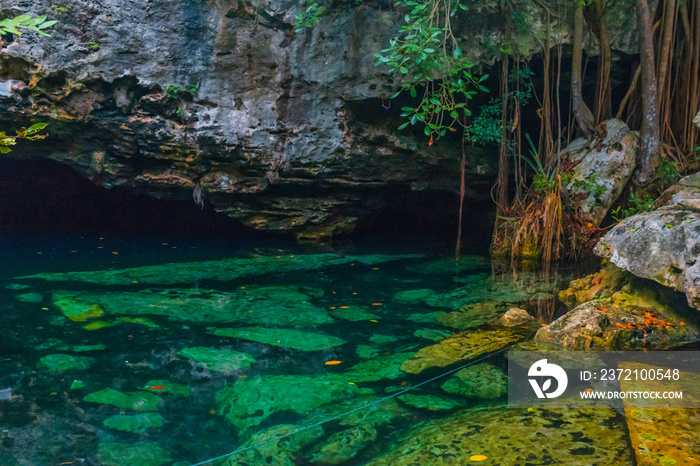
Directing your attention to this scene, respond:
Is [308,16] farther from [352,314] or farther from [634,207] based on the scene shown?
[634,207]

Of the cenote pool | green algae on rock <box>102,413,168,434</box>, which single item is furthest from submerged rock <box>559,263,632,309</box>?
green algae on rock <box>102,413,168,434</box>

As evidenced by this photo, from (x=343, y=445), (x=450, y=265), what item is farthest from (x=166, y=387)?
(x=450, y=265)

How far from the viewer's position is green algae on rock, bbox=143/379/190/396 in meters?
2.69

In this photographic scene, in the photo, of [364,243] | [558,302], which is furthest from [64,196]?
[558,302]

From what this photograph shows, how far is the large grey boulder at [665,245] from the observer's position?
113 inches

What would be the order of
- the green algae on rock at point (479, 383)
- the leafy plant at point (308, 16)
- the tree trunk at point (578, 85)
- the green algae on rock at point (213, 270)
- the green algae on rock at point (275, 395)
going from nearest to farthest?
the green algae on rock at point (275, 395), the green algae on rock at point (479, 383), the green algae on rock at point (213, 270), the tree trunk at point (578, 85), the leafy plant at point (308, 16)

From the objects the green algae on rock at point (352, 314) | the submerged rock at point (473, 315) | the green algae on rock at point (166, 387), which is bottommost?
the green algae on rock at point (166, 387)

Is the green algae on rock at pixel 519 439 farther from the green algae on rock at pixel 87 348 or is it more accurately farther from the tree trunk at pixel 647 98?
the tree trunk at pixel 647 98

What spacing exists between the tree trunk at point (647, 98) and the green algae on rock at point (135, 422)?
5.09m

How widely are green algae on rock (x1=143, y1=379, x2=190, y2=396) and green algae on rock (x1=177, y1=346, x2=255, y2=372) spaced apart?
0.26 meters

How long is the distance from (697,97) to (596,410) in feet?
13.3

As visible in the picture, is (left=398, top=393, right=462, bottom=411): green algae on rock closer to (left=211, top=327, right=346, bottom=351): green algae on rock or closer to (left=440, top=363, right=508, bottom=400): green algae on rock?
(left=440, top=363, right=508, bottom=400): green algae on rock

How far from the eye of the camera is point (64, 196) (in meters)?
8.39

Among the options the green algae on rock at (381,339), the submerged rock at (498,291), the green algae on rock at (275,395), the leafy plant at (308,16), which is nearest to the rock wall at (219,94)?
the leafy plant at (308,16)
